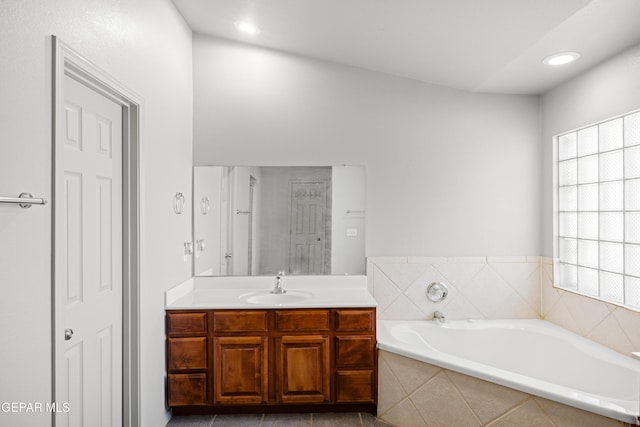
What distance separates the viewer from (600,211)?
109 inches

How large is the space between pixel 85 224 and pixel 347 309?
66.3 inches

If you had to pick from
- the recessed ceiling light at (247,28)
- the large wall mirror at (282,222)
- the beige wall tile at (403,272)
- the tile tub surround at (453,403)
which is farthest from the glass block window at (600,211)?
the recessed ceiling light at (247,28)

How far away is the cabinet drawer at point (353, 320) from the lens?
2.73 m

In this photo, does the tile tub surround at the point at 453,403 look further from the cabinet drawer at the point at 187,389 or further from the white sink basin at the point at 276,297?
the cabinet drawer at the point at 187,389

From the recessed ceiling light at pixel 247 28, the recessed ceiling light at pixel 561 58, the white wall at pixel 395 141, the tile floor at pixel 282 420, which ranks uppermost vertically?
the recessed ceiling light at pixel 247 28

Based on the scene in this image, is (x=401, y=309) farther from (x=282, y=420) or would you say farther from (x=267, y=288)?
(x=282, y=420)

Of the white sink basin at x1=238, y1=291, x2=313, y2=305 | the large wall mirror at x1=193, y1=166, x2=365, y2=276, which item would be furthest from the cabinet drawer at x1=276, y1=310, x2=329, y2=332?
the large wall mirror at x1=193, y1=166, x2=365, y2=276

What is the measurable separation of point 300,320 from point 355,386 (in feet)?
1.94

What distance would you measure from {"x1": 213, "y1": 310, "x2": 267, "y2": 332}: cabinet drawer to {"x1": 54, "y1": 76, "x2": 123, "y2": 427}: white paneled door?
26.0 inches

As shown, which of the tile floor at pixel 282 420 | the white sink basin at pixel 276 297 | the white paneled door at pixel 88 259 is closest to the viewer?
the white paneled door at pixel 88 259

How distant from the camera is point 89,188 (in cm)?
186
